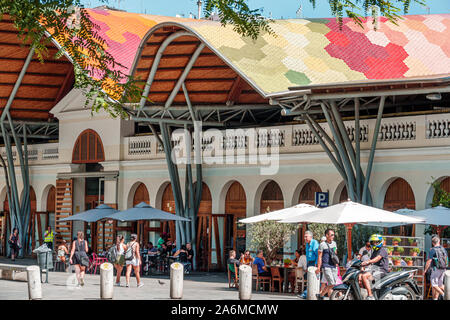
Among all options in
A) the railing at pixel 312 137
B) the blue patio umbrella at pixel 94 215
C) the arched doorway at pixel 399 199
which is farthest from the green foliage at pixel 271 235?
the blue patio umbrella at pixel 94 215

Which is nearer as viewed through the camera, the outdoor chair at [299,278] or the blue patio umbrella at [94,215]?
the outdoor chair at [299,278]

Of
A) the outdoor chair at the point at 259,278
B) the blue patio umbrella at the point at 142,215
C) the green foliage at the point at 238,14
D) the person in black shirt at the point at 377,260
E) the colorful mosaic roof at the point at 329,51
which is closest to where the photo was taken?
the green foliage at the point at 238,14

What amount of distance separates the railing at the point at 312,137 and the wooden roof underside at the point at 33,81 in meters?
5.44

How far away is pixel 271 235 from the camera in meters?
33.0

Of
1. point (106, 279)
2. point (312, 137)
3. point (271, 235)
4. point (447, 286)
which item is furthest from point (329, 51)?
point (447, 286)

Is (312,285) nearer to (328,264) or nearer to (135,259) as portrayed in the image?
(328,264)

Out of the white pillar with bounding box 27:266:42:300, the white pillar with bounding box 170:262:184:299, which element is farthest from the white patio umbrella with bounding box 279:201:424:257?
the white pillar with bounding box 27:266:42:300

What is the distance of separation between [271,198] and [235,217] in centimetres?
235

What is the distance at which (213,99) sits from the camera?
38094 mm

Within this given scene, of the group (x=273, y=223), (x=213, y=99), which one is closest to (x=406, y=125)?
(x=273, y=223)

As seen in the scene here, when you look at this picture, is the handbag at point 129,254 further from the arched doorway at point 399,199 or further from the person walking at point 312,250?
the arched doorway at point 399,199

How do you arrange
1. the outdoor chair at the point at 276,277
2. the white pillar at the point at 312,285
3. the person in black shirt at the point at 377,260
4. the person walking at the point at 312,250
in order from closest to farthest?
1. the person in black shirt at the point at 377,260
2. the white pillar at the point at 312,285
3. the person walking at the point at 312,250
4. the outdoor chair at the point at 276,277

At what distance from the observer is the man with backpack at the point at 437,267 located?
22094 mm
